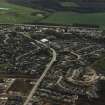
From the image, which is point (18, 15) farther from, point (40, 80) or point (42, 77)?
point (40, 80)

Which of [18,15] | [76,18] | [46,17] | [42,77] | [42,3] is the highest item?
[42,3]

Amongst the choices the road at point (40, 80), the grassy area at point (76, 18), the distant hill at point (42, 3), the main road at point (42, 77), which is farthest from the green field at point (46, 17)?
the road at point (40, 80)

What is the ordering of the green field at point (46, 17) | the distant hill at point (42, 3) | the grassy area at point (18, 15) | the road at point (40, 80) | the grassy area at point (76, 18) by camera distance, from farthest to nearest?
the distant hill at point (42, 3)
the grassy area at point (18, 15)
the green field at point (46, 17)
the grassy area at point (76, 18)
the road at point (40, 80)

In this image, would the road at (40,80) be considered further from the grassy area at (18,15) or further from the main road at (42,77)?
the grassy area at (18,15)

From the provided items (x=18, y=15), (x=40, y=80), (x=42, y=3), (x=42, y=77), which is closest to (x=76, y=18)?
(x=18, y=15)

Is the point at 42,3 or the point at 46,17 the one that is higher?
the point at 42,3

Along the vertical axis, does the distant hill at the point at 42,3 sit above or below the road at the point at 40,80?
above
